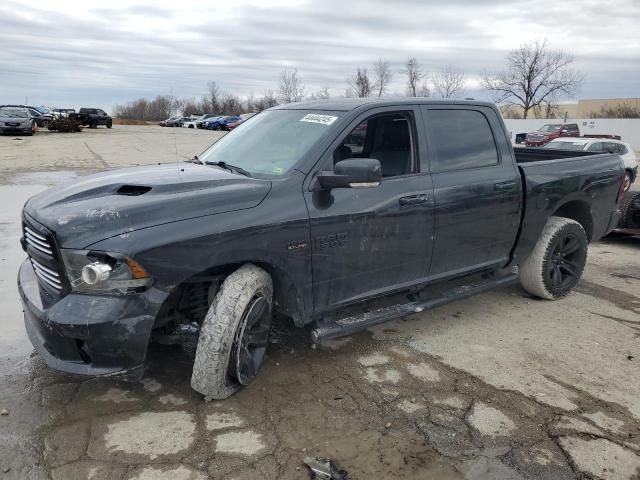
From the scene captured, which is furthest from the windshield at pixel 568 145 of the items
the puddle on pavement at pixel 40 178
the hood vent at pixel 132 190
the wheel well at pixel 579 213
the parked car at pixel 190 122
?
the parked car at pixel 190 122

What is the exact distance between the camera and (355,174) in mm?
3346

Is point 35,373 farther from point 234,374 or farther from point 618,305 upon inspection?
point 618,305

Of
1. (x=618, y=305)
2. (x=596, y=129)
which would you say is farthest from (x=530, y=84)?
(x=618, y=305)

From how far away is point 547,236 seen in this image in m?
5.13

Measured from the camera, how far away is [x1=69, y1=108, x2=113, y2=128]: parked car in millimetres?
42438

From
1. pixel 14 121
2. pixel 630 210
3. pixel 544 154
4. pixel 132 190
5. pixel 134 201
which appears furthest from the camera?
pixel 14 121

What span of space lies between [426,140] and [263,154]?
4.14 ft

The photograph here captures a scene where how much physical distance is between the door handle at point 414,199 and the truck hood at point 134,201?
1.03 metres

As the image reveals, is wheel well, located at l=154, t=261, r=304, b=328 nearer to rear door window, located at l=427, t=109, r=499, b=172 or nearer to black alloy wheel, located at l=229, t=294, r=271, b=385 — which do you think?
black alloy wheel, located at l=229, t=294, r=271, b=385

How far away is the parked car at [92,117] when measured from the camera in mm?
42438

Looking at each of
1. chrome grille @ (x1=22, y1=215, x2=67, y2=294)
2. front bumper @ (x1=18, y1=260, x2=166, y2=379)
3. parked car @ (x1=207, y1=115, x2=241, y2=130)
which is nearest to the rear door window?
front bumper @ (x1=18, y1=260, x2=166, y2=379)

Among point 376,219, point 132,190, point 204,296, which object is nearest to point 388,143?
point 376,219

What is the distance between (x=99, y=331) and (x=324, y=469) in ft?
4.46

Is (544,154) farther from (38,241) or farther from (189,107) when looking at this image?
(189,107)
